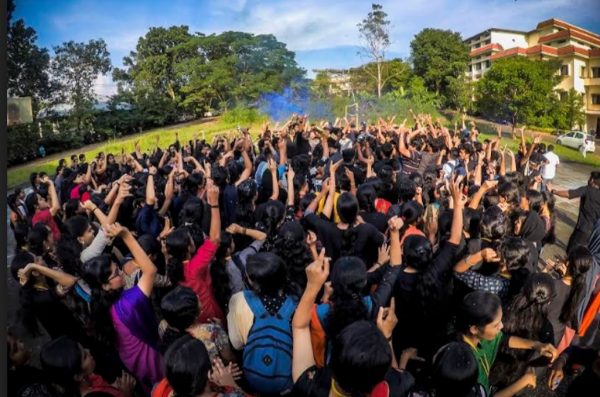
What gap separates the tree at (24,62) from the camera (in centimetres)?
227

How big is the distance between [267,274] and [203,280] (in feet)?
2.37

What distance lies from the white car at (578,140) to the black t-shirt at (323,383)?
12.4 feet

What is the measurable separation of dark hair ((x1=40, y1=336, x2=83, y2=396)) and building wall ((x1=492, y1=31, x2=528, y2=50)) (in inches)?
163

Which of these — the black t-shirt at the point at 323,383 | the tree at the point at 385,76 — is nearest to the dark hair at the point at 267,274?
the black t-shirt at the point at 323,383

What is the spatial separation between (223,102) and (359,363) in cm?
559

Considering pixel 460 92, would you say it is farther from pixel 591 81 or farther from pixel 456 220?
pixel 456 220

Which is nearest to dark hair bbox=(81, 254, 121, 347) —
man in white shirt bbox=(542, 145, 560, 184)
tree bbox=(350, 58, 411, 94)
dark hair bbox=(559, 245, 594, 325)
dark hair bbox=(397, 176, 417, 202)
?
dark hair bbox=(559, 245, 594, 325)

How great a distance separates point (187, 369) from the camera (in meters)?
1.20

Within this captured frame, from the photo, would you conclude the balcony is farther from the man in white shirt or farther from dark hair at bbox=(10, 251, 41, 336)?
dark hair at bbox=(10, 251, 41, 336)

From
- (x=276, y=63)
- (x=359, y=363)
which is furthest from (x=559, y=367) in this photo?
(x=276, y=63)

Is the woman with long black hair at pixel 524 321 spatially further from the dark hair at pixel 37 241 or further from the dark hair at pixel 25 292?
the dark hair at pixel 37 241

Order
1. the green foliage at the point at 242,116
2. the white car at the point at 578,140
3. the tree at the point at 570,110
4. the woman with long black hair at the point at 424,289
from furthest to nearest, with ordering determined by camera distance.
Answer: the green foliage at the point at 242,116 → the white car at the point at 578,140 → the tree at the point at 570,110 → the woman with long black hair at the point at 424,289

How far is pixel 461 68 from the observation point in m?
5.00

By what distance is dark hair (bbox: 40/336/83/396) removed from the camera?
137cm
